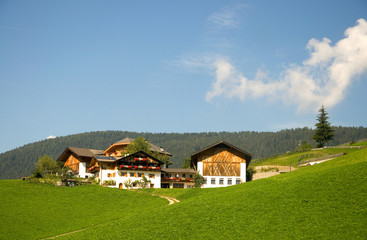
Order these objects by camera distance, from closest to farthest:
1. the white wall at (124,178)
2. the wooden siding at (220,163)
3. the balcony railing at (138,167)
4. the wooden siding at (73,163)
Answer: the white wall at (124,178) → the balcony railing at (138,167) → the wooden siding at (220,163) → the wooden siding at (73,163)

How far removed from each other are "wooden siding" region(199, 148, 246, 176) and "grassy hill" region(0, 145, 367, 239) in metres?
26.2

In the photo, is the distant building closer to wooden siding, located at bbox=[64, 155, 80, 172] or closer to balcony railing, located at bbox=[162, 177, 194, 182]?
balcony railing, located at bbox=[162, 177, 194, 182]

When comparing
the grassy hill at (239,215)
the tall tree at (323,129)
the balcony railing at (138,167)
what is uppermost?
the tall tree at (323,129)

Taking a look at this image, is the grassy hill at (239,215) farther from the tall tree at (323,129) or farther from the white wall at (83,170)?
the tall tree at (323,129)

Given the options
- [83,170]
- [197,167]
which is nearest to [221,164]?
[197,167]

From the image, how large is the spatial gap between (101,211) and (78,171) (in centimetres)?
4538

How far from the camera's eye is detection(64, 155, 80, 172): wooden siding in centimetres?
9581

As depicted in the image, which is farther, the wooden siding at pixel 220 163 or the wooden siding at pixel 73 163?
the wooden siding at pixel 73 163

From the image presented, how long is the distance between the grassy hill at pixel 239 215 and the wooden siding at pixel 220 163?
1032 inches

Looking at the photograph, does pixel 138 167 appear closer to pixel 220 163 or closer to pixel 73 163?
pixel 220 163

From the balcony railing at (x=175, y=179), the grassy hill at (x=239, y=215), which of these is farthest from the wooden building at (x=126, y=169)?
the grassy hill at (x=239, y=215)

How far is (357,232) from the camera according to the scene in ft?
86.3

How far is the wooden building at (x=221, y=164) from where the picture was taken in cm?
7888

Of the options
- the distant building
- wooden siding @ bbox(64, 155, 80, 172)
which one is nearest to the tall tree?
the distant building
